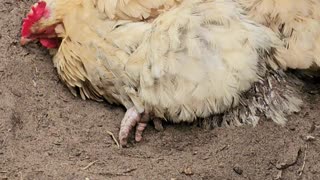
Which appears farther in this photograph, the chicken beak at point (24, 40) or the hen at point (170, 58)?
the chicken beak at point (24, 40)

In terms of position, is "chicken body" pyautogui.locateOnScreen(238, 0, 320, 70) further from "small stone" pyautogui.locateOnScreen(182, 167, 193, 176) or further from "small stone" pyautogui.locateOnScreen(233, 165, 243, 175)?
"small stone" pyautogui.locateOnScreen(182, 167, 193, 176)

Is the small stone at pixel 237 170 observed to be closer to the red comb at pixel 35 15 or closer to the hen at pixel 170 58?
the hen at pixel 170 58

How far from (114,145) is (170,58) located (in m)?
0.46

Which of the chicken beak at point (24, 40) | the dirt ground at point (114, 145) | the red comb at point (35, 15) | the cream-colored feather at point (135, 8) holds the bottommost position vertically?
the dirt ground at point (114, 145)

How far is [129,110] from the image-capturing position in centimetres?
320

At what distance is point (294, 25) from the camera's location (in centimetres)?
306

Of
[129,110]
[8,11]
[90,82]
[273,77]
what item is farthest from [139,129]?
[8,11]

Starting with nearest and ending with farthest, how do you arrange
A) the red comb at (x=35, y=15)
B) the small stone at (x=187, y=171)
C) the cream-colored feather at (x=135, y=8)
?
the small stone at (x=187, y=171) < the cream-colored feather at (x=135, y=8) < the red comb at (x=35, y=15)

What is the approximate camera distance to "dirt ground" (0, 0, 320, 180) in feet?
9.73

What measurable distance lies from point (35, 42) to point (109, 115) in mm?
580

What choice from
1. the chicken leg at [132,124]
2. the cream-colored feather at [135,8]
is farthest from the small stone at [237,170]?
the cream-colored feather at [135,8]

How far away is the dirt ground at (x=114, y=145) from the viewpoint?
297 centimetres

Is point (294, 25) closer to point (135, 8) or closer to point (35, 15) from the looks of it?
point (135, 8)

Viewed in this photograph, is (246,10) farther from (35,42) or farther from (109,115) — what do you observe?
(35,42)
